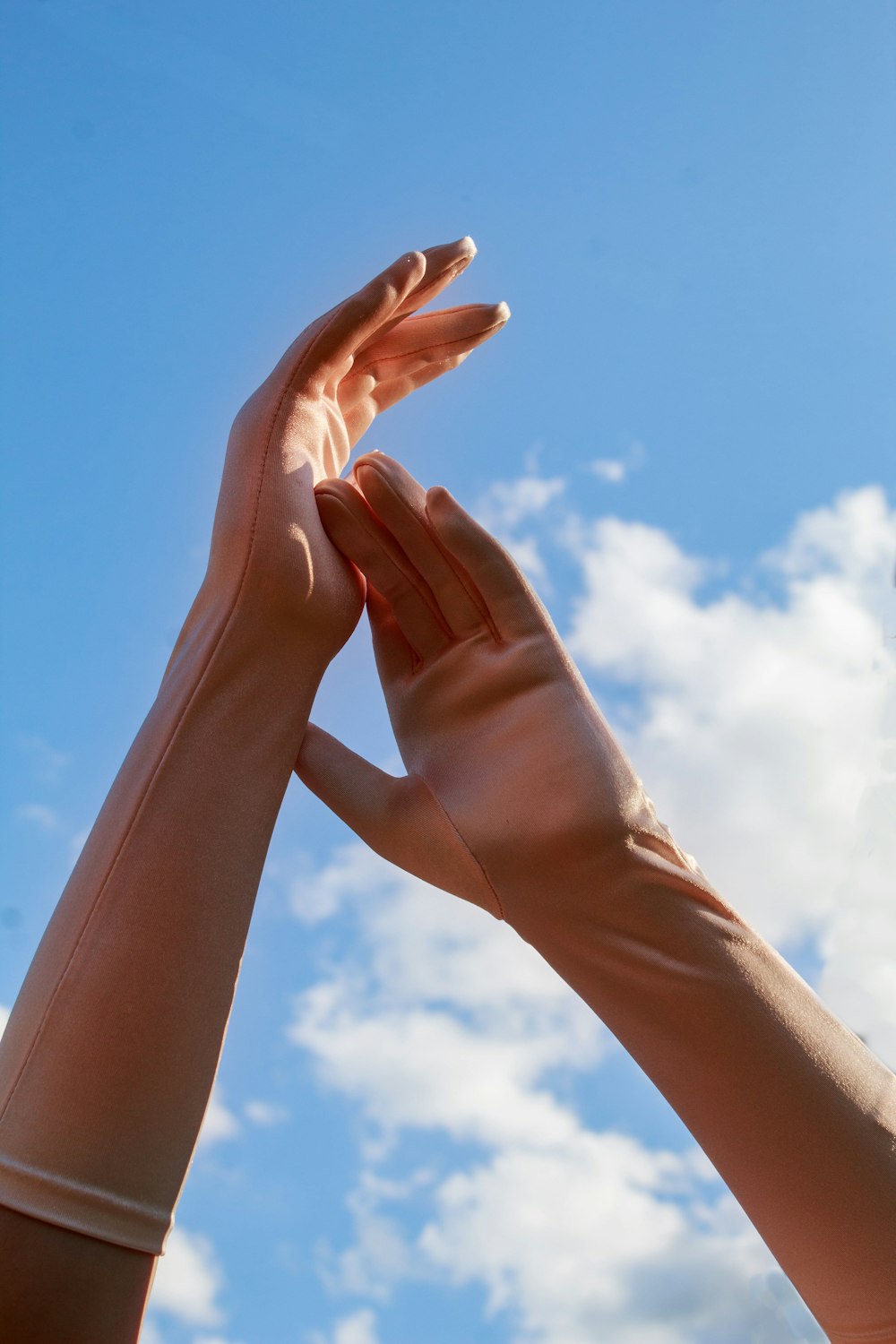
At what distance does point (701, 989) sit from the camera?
62.9 inches

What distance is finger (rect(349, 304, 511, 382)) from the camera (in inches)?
94.2

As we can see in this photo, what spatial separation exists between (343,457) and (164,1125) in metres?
1.33

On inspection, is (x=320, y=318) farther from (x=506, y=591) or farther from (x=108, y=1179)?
(x=108, y=1179)

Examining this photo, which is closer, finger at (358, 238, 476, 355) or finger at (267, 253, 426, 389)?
finger at (267, 253, 426, 389)

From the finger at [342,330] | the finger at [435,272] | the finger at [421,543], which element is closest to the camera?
the finger at [421,543]

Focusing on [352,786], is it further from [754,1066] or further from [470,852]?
[754,1066]

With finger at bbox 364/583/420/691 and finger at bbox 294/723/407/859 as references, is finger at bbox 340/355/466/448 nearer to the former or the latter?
finger at bbox 364/583/420/691

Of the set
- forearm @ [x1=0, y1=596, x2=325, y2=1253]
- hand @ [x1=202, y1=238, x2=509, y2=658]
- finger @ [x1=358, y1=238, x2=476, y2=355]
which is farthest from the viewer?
finger @ [x1=358, y1=238, x2=476, y2=355]

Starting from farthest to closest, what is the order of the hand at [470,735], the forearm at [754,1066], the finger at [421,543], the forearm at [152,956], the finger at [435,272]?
the finger at [435,272] < the finger at [421,543] < the hand at [470,735] < the forearm at [754,1066] < the forearm at [152,956]

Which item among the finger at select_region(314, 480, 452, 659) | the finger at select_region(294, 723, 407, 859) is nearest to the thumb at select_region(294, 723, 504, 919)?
the finger at select_region(294, 723, 407, 859)

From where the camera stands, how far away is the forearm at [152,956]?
4.55 ft

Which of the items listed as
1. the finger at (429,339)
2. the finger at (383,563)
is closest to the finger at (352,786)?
the finger at (383,563)

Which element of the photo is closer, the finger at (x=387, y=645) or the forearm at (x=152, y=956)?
the forearm at (x=152, y=956)

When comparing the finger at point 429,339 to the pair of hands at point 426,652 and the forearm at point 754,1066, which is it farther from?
the forearm at point 754,1066
